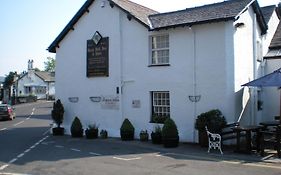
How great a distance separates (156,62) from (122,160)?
288 inches

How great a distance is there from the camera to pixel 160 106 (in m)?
19.2

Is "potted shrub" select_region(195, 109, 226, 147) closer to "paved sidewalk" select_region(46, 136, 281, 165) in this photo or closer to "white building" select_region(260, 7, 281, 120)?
"paved sidewalk" select_region(46, 136, 281, 165)

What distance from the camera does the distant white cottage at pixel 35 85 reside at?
269 feet

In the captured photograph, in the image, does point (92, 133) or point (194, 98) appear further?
point (92, 133)

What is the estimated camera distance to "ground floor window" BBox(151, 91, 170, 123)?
1892 centimetres

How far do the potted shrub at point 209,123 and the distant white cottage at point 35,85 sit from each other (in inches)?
2691

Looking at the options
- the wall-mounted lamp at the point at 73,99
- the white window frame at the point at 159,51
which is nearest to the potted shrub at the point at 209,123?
the white window frame at the point at 159,51

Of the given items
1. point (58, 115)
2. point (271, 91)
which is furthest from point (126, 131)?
point (271, 91)

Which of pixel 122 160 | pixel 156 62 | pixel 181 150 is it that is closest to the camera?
pixel 122 160

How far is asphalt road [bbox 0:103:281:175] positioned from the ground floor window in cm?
175

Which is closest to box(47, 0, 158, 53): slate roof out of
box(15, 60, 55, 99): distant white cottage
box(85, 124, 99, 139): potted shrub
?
box(85, 124, 99, 139): potted shrub

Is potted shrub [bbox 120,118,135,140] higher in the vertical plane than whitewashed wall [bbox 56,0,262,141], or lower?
lower

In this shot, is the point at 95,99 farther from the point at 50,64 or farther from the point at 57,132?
the point at 50,64

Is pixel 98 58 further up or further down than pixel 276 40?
further down
